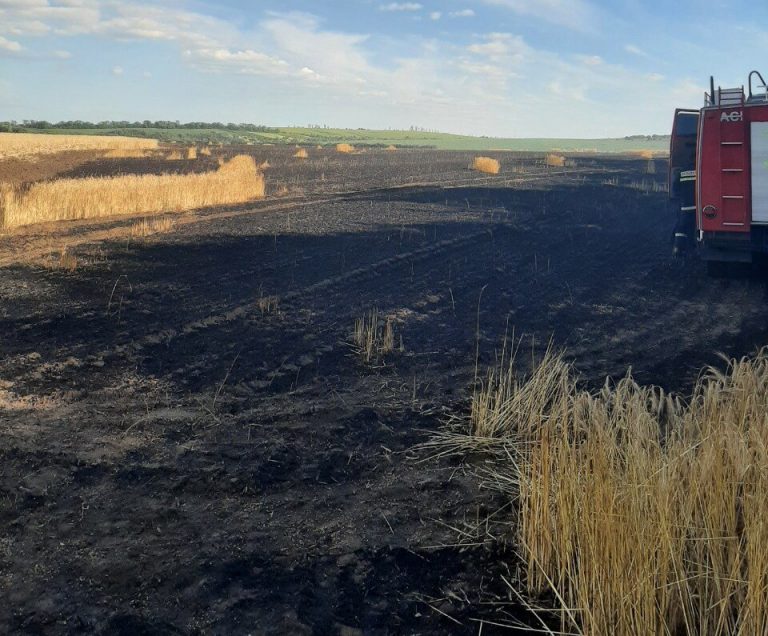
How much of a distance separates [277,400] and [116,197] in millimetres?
13113

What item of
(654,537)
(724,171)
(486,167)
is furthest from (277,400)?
(486,167)

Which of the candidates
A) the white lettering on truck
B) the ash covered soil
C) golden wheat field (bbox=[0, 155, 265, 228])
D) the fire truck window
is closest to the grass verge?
the ash covered soil

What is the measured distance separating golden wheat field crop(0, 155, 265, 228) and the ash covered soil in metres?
1.26

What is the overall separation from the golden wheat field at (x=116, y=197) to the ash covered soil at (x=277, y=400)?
1256 millimetres

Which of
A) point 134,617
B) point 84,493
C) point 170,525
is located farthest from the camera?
point 84,493

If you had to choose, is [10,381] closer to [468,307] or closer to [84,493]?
[84,493]

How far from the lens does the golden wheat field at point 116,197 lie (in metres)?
14.7

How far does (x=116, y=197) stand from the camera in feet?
54.6

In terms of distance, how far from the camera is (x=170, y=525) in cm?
368

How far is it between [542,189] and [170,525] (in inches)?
818

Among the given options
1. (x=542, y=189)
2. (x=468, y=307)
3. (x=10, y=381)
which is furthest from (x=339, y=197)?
(x=10, y=381)

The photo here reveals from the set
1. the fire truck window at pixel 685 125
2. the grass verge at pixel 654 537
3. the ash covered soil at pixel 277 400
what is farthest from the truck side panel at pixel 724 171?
the grass verge at pixel 654 537

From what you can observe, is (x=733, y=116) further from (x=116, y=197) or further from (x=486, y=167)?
(x=486, y=167)

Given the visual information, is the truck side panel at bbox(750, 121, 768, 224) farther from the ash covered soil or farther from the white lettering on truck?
the ash covered soil
